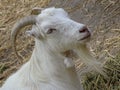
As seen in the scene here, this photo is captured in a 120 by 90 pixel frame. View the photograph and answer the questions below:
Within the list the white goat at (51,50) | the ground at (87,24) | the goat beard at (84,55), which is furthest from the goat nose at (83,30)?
the ground at (87,24)

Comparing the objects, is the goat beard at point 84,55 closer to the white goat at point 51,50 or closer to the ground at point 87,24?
the white goat at point 51,50

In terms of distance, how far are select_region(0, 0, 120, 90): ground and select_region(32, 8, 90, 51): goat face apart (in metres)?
1.69

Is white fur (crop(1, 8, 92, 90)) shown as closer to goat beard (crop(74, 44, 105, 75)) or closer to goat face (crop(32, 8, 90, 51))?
goat face (crop(32, 8, 90, 51))

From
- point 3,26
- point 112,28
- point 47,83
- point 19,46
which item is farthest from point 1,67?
point 47,83

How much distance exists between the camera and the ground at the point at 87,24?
597 centimetres

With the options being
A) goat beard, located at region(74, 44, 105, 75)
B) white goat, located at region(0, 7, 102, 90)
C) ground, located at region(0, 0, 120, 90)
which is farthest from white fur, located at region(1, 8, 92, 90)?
ground, located at region(0, 0, 120, 90)

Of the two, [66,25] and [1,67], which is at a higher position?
[66,25]

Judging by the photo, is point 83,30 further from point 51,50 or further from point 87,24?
point 87,24

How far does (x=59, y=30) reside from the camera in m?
3.86

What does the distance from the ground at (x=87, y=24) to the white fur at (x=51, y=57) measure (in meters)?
1.44

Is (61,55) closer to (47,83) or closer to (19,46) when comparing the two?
(47,83)

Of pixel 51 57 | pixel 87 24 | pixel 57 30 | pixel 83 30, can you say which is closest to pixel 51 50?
pixel 51 57

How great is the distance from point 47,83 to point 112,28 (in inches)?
90.4

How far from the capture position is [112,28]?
248 inches
